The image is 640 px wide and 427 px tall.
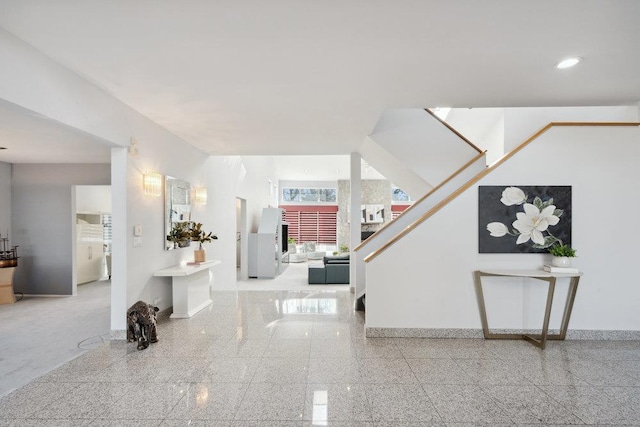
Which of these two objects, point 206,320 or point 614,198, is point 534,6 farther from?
point 206,320

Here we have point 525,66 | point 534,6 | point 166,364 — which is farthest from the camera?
point 166,364

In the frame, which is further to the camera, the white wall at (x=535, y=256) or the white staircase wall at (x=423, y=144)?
the white staircase wall at (x=423, y=144)

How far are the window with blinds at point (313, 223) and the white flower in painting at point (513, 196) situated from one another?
1064 centimetres

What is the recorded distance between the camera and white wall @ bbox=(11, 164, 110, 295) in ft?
22.2

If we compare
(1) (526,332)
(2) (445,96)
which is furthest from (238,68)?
(1) (526,332)

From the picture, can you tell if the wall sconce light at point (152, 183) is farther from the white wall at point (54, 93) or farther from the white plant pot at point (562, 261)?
the white plant pot at point (562, 261)

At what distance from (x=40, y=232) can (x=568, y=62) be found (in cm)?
857

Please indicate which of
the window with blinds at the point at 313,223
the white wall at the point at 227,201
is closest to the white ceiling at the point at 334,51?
the white wall at the point at 227,201

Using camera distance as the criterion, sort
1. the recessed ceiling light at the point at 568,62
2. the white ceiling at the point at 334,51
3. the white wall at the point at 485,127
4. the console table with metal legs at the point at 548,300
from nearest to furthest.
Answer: the white ceiling at the point at 334,51 → the recessed ceiling light at the point at 568,62 → the console table with metal legs at the point at 548,300 → the white wall at the point at 485,127

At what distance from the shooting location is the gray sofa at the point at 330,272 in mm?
8562

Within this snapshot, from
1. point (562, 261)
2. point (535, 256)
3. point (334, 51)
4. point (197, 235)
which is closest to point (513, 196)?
point (535, 256)

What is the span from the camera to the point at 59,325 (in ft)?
15.7

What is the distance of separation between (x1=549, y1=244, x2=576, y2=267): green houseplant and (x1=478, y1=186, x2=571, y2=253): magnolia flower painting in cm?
14

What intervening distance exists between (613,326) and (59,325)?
6978mm
